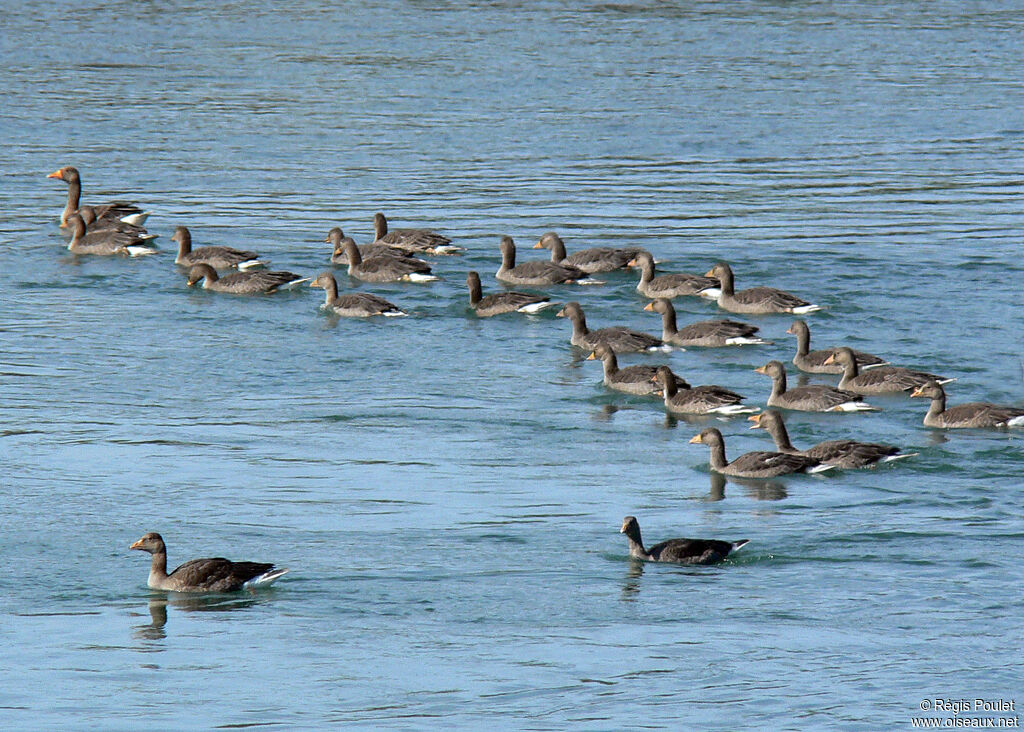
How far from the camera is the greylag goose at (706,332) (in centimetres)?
2108

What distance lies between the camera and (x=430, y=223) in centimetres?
2773

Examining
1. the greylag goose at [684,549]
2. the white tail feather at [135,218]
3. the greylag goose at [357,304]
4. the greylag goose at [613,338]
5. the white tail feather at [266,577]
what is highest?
the white tail feather at [135,218]

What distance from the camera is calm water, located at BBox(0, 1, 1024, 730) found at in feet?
38.6

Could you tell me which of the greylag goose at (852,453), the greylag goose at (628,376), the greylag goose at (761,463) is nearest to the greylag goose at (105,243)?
the greylag goose at (628,376)

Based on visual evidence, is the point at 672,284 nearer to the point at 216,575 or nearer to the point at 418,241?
the point at 418,241

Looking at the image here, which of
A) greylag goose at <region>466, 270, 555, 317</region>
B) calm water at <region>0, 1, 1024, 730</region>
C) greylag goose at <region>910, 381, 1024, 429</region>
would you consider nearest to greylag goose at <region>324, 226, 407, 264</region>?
calm water at <region>0, 1, 1024, 730</region>

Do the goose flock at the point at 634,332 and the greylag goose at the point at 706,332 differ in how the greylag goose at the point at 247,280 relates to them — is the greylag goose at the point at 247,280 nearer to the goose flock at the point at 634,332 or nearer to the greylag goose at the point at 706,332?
the goose flock at the point at 634,332

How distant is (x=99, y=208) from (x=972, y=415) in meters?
15.3

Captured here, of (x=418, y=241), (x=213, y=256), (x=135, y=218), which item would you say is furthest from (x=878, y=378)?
(x=135, y=218)

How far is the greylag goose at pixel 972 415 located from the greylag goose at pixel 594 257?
7.70m

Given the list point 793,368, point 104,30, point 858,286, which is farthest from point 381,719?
point 104,30

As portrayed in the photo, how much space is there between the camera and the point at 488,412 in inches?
711

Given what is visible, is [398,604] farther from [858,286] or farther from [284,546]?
[858,286]

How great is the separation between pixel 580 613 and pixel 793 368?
8434 millimetres
